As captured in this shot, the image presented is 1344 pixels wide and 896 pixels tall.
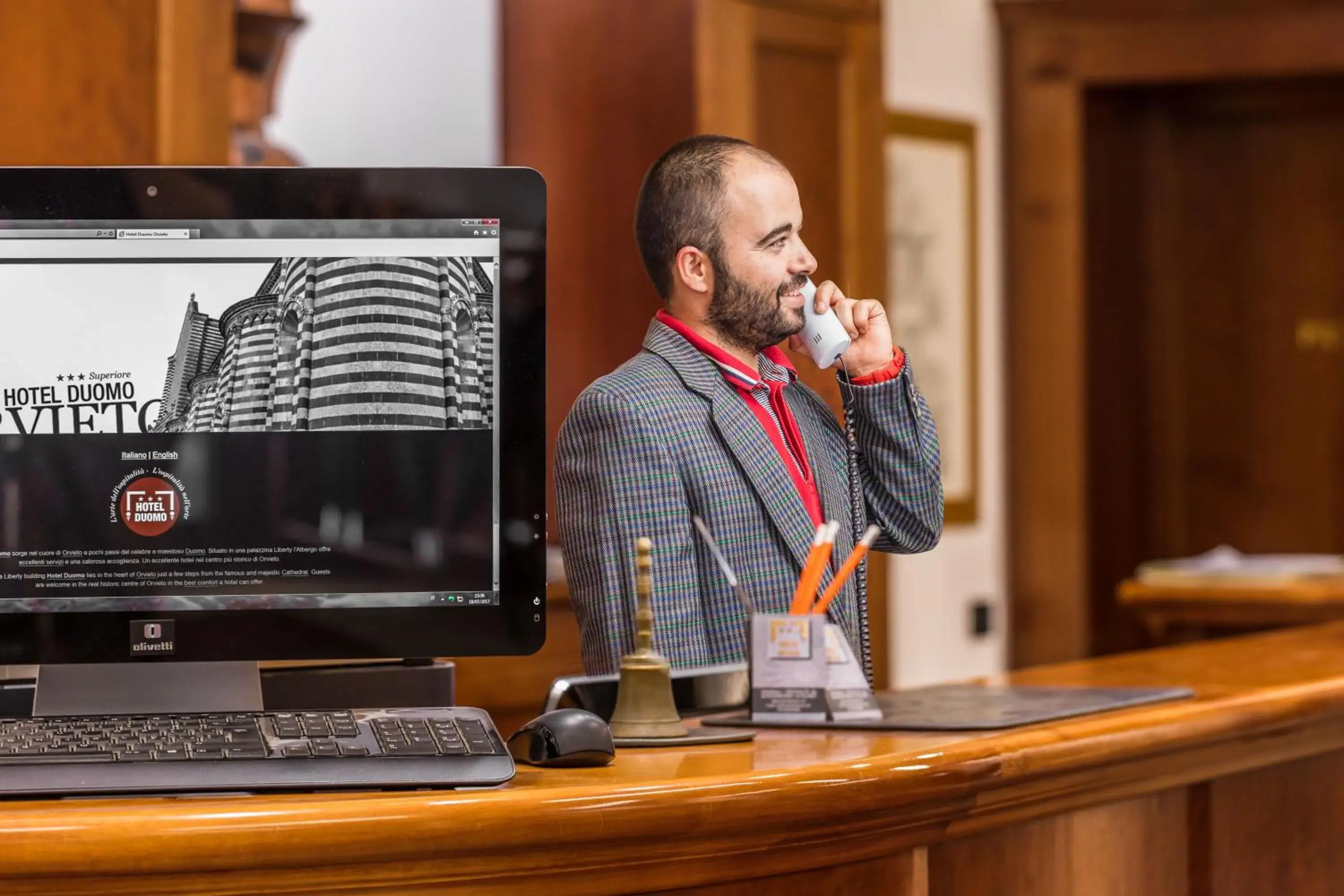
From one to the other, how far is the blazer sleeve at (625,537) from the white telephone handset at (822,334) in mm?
157

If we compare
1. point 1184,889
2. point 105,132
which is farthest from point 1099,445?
point 1184,889

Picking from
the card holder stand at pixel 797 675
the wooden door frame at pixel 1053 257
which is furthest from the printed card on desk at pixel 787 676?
the wooden door frame at pixel 1053 257

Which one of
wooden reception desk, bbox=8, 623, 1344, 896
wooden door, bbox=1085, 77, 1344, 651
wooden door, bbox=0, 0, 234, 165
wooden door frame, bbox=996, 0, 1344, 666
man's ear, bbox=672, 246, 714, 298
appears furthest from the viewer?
wooden door, bbox=1085, 77, 1344, 651

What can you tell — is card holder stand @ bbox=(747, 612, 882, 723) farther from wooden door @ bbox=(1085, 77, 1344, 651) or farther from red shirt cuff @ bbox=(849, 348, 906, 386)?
wooden door @ bbox=(1085, 77, 1344, 651)

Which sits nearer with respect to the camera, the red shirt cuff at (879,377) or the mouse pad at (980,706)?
the mouse pad at (980,706)

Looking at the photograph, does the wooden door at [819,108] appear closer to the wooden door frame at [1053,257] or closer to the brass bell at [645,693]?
the wooden door frame at [1053,257]

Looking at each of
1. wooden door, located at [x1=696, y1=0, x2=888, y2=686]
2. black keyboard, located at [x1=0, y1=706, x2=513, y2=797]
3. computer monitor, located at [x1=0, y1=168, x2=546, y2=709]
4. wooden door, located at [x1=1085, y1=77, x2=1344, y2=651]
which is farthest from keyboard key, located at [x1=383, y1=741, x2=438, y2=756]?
wooden door, located at [x1=1085, y1=77, x2=1344, y2=651]

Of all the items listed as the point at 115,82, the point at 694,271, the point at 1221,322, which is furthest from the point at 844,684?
the point at 1221,322

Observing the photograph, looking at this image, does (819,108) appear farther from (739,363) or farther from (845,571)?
(845,571)

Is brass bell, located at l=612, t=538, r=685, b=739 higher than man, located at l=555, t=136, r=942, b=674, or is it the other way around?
man, located at l=555, t=136, r=942, b=674

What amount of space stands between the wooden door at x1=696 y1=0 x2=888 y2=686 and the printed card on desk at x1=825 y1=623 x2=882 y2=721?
6.83 feet

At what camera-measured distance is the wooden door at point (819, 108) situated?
346 centimetres

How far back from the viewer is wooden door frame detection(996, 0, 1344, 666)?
14.9ft

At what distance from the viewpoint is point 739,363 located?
157 cm
